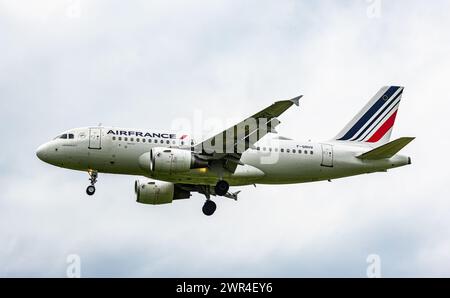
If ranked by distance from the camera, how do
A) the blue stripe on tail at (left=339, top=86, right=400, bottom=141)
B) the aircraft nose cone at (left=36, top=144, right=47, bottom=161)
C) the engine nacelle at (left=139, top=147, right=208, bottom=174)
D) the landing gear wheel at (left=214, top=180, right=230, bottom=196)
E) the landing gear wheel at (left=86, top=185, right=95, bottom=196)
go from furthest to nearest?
the blue stripe on tail at (left=339, top=86, right=400, bottom=141) < the aircraft nose cone at (left=36, top=144, right=47, bottom=161) < the landing gear wheel at (left=214, top=180, right=230, bottom=196) < the landing gear wheel at (left=86, top=185, right=95, bottom=196) < the engine nacelle at (left=139, top=147, right=208, bottom=174)

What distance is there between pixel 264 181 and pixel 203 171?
407 centimetres

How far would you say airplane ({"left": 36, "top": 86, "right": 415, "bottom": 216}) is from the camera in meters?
51.1

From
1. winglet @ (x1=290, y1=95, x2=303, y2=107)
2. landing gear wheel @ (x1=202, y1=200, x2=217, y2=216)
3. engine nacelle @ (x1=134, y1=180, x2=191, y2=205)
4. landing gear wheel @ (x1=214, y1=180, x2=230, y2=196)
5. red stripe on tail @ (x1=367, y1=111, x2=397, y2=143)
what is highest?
red stripe on tail @ (x1=367, y1=111, x2=397, y2=143)

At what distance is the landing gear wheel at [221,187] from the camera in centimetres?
5275

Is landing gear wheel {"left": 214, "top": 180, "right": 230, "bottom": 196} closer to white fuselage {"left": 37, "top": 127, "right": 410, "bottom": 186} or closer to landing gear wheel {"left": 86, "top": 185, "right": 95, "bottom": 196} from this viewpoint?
white fuselage {"left": 37, "top": 127, "right": 410, "bottom": 186}

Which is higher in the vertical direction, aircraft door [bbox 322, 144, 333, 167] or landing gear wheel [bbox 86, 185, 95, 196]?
aircraft door [bbox 322, 144, 333, 167]

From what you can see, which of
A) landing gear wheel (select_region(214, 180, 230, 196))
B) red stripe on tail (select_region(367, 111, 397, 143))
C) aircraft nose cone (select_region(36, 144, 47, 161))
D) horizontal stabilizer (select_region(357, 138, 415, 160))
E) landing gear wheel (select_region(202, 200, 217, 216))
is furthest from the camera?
red stripe on tail (select_region(367, 111, 397, 143))

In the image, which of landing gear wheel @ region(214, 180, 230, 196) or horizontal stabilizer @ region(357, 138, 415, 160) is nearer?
Answer: horizontal stabilizer @ region(357, 138, 415, 160)

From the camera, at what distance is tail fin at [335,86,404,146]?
5734cm

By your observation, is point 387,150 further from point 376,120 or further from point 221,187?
point 221,187

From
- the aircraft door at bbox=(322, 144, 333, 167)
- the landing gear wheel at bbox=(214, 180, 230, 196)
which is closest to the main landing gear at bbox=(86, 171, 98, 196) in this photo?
the landing gear wheel at bbox=(214, 180, 230, 196)

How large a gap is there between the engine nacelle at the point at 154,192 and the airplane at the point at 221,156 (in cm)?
117

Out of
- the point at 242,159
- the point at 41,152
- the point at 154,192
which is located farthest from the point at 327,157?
the point at 41,152
